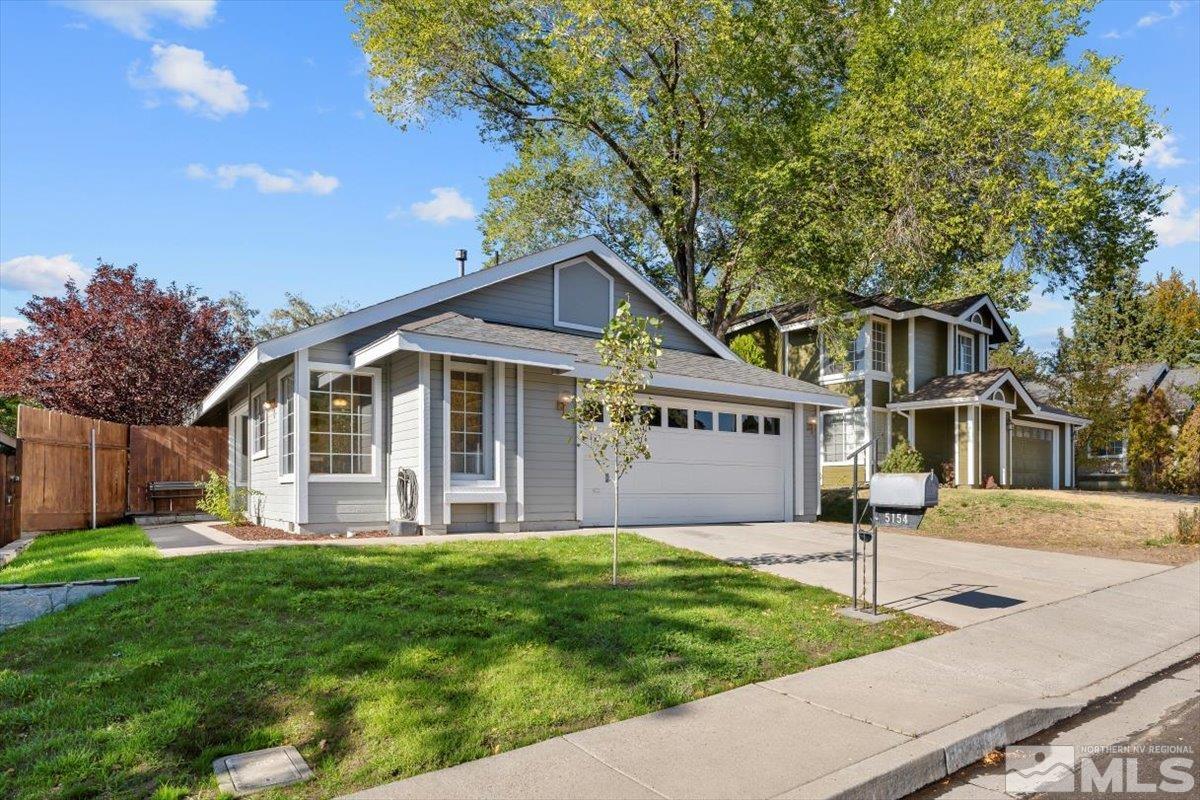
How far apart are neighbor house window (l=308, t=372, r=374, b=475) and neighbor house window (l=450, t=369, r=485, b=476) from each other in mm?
Answer: 1453

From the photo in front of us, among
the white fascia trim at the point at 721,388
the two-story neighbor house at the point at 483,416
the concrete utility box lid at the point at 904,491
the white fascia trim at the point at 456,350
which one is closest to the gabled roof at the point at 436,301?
the two-story neighbor house at the point at 483,416

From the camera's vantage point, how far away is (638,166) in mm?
21422

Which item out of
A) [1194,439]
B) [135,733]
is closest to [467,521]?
[135,733]

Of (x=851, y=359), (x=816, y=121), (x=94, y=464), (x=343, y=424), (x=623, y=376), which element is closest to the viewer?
(x=623, y=376)

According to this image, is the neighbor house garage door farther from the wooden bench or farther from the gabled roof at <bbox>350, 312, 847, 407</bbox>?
the wooden bench

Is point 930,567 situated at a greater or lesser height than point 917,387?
lesser

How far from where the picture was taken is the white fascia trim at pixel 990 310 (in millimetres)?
24094

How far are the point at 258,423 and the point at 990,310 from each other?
937 inches

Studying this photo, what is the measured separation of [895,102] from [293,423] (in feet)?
49.2

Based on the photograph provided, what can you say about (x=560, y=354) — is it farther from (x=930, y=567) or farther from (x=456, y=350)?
(x=930, y=567)

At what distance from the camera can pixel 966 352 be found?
82.2 feet

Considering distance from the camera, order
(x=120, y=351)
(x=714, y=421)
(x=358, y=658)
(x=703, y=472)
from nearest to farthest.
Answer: (x=358, y=658) → (x=703, y=472) → (x=714, y=421) → (x=120, y=351)

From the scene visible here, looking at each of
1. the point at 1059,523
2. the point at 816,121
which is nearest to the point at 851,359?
the point at 816,121

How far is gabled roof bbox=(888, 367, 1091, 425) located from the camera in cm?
2136
